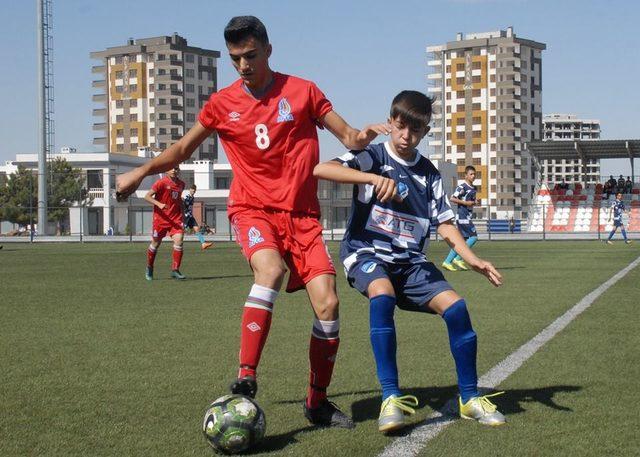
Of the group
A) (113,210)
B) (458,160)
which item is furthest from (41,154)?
(458,160)

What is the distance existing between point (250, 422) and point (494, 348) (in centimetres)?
358

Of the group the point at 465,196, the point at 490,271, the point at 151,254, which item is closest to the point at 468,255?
the point at 490,271

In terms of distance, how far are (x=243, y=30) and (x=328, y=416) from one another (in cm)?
193

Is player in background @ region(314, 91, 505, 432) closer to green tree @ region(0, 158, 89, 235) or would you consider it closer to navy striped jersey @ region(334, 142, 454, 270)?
navy striped jersey @ region(334, 142, 454, 270)

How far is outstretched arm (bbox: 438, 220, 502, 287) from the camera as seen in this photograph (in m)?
4.66

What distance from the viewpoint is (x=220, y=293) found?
1327 cm

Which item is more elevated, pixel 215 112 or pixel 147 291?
pixel 215 112

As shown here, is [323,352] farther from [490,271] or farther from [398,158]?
[398,158]

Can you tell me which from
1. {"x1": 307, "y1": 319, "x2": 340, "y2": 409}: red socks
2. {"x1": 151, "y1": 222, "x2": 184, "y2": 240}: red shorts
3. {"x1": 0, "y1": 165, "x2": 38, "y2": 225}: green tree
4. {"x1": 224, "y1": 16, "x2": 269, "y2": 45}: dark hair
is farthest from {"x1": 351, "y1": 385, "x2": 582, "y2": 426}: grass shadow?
{"x1": 0, "y1": 165, "x2": 38, "y2": 225}: green tree

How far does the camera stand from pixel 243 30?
4.67m

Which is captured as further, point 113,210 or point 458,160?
point 458,160

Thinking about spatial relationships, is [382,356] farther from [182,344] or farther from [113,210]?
[113,210]

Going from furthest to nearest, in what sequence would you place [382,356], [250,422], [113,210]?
[113,210] < [382,356] < [250,422]

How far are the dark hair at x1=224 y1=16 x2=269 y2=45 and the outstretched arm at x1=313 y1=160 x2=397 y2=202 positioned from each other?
720 millimetres
